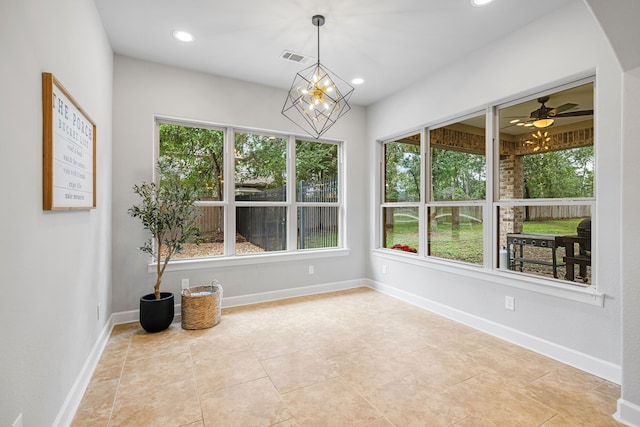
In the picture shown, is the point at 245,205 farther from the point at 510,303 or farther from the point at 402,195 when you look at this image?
the point at 510,303

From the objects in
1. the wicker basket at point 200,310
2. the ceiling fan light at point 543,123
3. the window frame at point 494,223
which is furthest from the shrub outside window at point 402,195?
the wicker basket at point 200,310

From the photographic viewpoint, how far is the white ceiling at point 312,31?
8.33 ft

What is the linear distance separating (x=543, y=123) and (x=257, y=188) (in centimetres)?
319

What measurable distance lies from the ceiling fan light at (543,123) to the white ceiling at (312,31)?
2.14 ft

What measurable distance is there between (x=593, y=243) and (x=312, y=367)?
2.37m

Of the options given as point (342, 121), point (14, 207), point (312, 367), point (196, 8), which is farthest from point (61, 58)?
point (342, 121)

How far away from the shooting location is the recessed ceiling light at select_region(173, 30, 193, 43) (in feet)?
9.55

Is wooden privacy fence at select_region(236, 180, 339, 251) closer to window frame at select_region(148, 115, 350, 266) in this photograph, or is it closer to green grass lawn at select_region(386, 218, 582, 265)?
window frame at select_region(148, 115, 350, 266)

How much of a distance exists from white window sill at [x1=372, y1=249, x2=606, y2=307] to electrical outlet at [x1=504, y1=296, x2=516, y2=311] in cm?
13

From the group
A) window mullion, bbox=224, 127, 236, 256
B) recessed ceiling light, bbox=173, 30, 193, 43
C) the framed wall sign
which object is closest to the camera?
the framed wall sign

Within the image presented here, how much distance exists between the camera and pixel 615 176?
7.38 ft

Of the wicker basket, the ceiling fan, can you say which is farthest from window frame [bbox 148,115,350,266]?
→ the ceiling fan

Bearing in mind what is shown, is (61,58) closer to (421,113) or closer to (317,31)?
(317,31)

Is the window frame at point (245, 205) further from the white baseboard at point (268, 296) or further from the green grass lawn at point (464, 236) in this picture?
the green grass lawn at point (464, 236)
